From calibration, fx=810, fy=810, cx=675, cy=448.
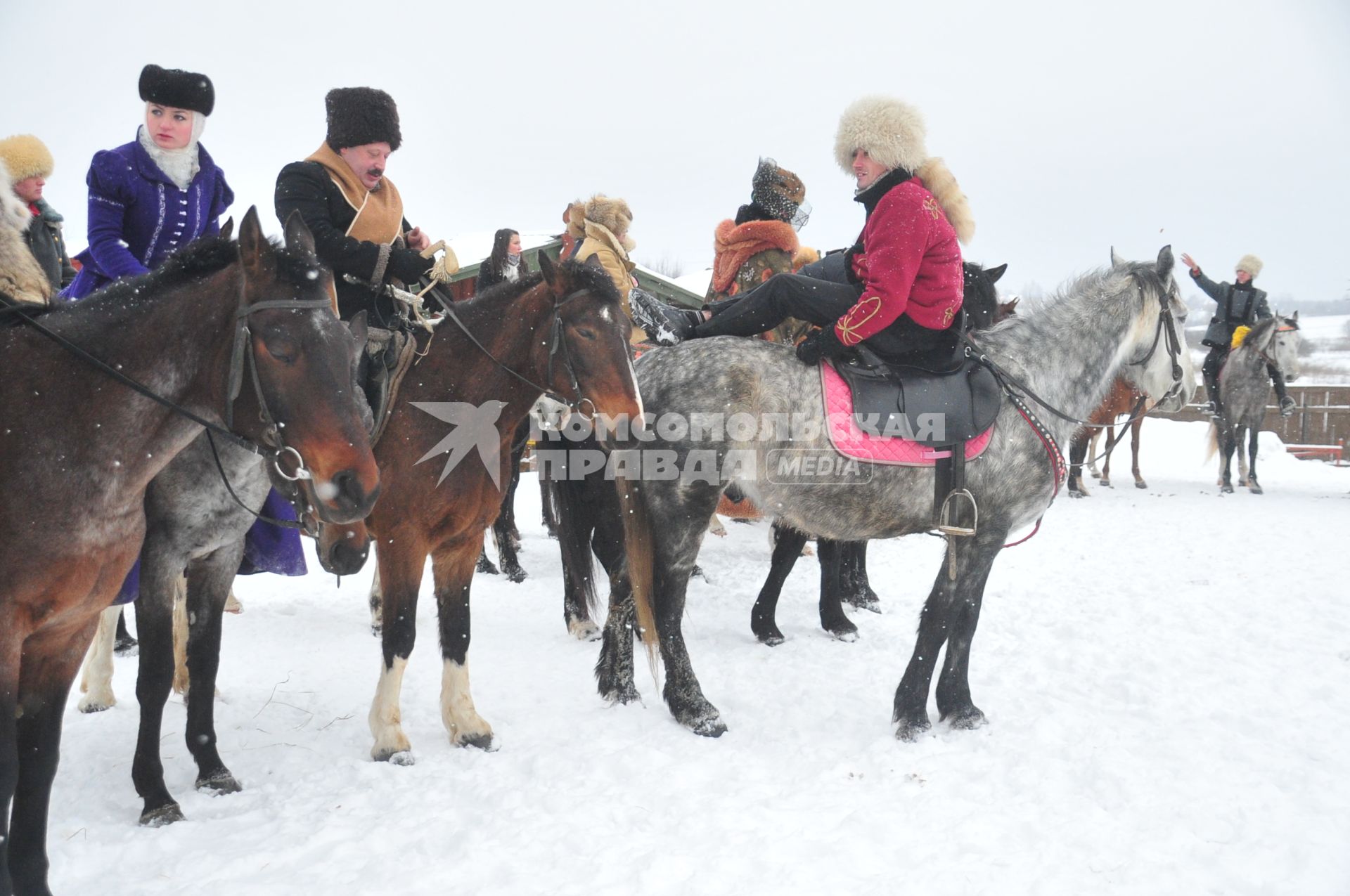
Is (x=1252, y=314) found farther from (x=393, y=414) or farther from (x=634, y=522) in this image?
(x=393, y=414)

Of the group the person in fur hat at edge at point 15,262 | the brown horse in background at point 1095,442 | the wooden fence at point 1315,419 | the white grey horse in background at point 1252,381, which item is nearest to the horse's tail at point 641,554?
the person in fur hat at edge at point 15,262

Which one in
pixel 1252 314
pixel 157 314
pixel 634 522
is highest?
pixel 1252 314

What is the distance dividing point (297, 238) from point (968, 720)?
3.69 m

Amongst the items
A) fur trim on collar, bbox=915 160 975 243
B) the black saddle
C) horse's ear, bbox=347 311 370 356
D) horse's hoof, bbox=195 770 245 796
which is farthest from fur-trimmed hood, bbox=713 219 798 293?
horse's hoof, bbox=195 770 245 796

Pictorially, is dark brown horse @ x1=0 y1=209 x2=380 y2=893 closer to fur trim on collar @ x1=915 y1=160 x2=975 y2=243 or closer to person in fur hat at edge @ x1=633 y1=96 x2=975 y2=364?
person in fur hat at edge @ x1=633 y1=96 x2=975 y2=364

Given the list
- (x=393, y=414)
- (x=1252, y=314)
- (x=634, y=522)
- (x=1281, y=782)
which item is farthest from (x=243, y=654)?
(x=1252, y=314)

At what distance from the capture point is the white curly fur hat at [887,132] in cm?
403

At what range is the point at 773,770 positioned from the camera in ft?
11.9

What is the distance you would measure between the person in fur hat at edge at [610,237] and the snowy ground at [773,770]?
9.01 feet

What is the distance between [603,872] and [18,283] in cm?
261

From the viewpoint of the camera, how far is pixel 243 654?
508 cm

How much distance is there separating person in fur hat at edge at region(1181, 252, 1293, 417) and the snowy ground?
862cm

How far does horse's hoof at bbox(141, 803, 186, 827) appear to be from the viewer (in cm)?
301

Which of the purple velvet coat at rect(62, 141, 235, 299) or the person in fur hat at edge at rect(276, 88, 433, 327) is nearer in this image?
the purple velvet coat at rect(62, 141, 235, 299)
